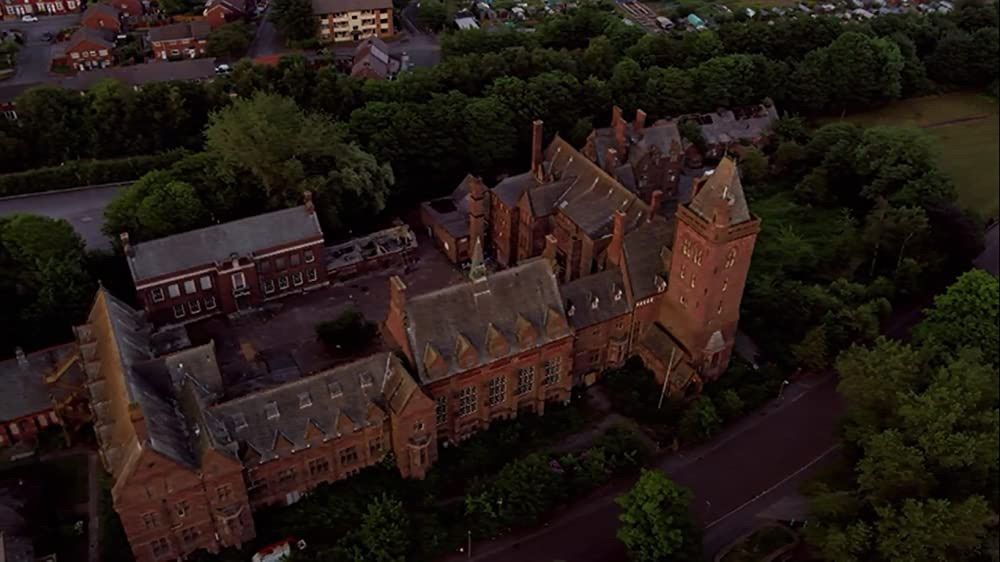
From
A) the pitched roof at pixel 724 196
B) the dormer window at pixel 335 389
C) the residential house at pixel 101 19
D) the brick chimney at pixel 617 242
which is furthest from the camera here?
the residential house at pixel 101 19

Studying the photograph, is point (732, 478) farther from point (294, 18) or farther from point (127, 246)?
point (294, 18)

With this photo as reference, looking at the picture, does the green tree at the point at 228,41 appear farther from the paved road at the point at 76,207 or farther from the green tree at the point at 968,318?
the green tree at the point at 968,318

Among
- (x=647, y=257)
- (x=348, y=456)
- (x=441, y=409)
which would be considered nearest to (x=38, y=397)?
(x=348, y=456)

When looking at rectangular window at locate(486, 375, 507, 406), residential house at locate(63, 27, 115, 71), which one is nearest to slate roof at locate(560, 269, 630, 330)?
rectangular window at locate(486, 375, 507, 406)

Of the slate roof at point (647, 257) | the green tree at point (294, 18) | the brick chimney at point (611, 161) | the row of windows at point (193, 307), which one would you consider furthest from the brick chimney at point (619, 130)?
the green tree at point (294, 18)

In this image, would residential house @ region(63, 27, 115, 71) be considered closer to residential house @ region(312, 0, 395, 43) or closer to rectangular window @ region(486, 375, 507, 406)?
residential house @ region(312, 0, 395, 43)

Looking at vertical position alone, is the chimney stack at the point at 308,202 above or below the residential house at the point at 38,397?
above

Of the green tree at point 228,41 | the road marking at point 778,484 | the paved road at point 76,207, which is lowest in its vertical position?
the road marking at point 778,484

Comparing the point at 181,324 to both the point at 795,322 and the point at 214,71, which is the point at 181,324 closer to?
the point at 214,71
